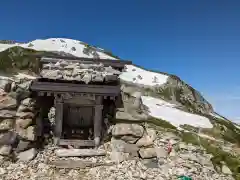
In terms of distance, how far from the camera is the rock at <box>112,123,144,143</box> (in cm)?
1644

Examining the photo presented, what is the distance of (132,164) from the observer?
49.2 ft

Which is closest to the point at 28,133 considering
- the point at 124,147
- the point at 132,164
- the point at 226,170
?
the point at 124,147

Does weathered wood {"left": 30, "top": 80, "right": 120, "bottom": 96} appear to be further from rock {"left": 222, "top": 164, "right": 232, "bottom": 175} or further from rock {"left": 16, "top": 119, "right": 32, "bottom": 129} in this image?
rock {"left": 222, "top": 164, "right": 232, "bottom": 175}

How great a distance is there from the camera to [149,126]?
18.2 m

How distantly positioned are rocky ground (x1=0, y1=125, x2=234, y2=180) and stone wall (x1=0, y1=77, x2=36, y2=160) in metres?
0.64

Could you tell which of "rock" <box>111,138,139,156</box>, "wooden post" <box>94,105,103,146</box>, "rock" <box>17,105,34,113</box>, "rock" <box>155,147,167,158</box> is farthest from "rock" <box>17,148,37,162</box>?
"rock" <box>155,147,167,158</box>

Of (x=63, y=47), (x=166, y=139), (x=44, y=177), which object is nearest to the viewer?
(x=44, y=177)

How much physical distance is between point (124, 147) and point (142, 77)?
47705 mm

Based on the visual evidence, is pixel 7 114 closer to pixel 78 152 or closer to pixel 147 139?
pixel 78 152

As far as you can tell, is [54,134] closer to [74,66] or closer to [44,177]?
[44,177]

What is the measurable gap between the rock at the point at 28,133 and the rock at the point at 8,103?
163cm

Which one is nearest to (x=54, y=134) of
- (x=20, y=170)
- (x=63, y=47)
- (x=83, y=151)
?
(x=83, y=151)

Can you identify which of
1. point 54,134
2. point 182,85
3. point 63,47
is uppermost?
point 63,47

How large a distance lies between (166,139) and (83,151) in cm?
584
